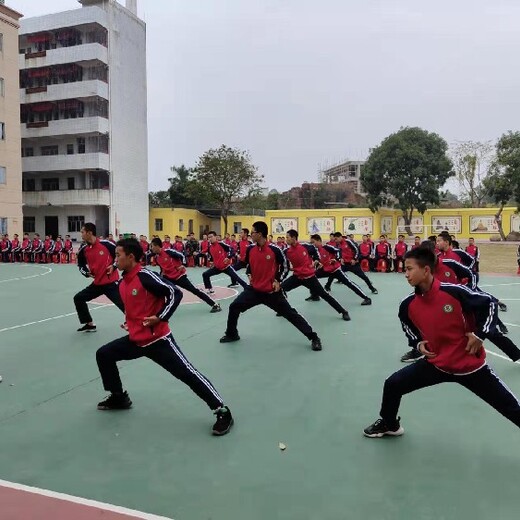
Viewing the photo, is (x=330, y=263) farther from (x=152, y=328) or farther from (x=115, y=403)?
(x=152, y=328)

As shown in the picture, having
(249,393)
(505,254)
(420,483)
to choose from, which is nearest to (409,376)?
(420,483)

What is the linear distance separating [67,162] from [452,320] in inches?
1340

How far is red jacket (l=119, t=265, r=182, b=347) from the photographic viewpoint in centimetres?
386

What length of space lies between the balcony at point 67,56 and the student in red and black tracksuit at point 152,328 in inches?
1285

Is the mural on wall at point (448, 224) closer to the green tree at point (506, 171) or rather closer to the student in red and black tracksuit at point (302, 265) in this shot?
the green tree at point (506, 171)

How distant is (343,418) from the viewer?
4062 millimetres

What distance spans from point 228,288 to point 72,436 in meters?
9.27

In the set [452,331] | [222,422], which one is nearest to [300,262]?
[222,422]

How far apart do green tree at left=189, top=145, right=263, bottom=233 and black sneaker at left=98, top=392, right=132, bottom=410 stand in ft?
104

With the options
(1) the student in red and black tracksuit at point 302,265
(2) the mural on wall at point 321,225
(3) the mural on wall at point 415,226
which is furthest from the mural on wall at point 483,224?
(1) the student in red and black tracksuit at point 302,265

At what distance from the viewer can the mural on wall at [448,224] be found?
103 feet

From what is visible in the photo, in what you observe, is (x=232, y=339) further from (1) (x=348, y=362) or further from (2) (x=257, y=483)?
(2) (x=257, y=483)

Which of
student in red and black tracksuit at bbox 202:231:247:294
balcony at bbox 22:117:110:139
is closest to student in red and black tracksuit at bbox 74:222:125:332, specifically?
student in red and black tracksuit at bbox 202:231:247:294

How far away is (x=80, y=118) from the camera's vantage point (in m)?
33.3
